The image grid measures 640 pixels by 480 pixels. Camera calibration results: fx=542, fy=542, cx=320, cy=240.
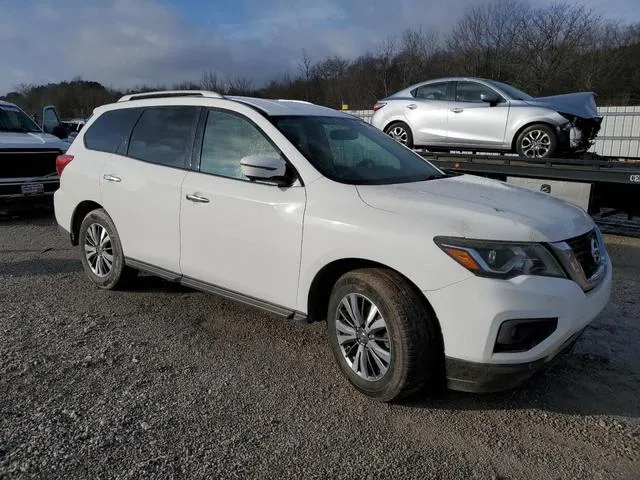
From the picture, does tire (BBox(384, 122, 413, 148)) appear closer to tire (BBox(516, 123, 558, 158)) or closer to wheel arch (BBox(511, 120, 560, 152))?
wheel arch (BBox(511, 120, 560, 152))

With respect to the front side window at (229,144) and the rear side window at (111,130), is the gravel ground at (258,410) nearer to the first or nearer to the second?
the front side window at (229,144)

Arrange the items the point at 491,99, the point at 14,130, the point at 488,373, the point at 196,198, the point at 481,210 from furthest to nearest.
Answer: the point at 14,130, the point at 491,99, the point at 196,198, the point at 481,210, the point at 488,373

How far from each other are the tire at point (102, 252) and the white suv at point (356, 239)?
0.14ft

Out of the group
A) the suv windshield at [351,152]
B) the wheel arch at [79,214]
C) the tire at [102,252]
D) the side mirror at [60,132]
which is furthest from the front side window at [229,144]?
the side mirror at [60,132]

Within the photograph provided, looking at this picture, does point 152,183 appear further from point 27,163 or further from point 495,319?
point 27,163

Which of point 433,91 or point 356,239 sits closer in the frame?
point 356,239

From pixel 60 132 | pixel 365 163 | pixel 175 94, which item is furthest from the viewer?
pixel 60 132

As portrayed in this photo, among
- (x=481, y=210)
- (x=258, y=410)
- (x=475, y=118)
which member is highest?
(x=475, y=118)

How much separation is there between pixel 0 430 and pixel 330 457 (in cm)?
177

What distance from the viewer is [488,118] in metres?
8.68

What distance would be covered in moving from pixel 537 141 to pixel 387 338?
250 inches

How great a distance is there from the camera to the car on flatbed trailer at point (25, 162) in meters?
8.88

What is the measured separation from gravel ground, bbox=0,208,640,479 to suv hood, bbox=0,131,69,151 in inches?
213

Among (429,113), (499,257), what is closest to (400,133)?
(429,113)
